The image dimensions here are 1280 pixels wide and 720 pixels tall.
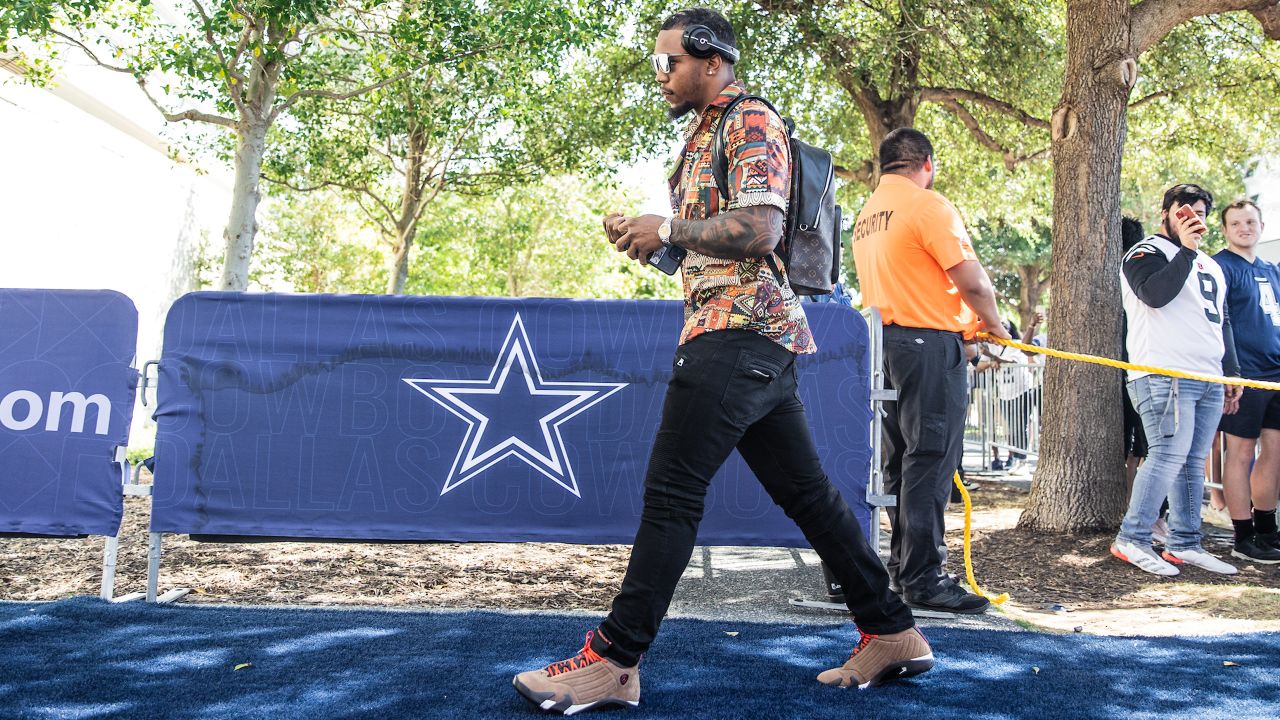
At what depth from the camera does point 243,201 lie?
37.2ft

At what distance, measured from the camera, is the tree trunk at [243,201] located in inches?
444

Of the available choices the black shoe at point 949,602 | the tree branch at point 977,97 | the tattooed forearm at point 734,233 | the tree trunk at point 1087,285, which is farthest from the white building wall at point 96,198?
the tattooed forearm at point 734,233

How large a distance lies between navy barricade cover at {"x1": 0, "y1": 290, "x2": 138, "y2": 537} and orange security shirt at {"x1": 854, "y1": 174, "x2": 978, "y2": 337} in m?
3.48

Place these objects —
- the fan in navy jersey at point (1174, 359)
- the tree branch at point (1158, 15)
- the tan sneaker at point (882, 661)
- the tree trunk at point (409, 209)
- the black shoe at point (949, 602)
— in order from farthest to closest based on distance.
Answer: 1. the tree trunk at point (409, 209)
2. the tree branch at point (1158, 15)
3. the fan in navy jersey at point (1174, 359)
4. the black shoe at point (949, 602)
5. the tan sneaker at point (882, 661)

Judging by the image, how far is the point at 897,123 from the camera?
1295cm

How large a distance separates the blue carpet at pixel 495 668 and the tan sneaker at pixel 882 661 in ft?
0.18

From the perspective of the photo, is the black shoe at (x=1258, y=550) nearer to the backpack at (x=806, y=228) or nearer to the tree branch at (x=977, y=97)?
the backpack at (x=806, y=228)

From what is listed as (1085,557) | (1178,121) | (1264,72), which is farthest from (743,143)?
(1178,121)

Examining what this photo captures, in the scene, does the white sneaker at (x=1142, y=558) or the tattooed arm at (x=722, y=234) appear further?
the white sneaker at (x=1142, y=558)

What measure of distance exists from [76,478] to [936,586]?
4026 millimetres

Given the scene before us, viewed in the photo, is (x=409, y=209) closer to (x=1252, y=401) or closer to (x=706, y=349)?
(x=1252, y=401)

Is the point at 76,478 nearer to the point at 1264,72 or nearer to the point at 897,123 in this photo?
the point at 897,123

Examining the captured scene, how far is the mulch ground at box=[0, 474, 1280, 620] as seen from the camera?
17.3 ft

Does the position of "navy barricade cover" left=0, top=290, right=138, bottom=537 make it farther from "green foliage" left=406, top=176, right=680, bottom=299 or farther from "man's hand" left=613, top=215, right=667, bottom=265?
"green foliage" left=406, top=176, right=680, bottom=299
